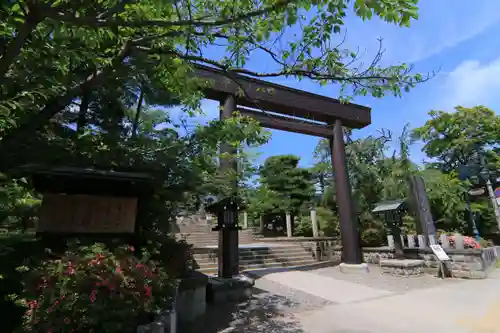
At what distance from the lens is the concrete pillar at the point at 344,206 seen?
34.2 feet

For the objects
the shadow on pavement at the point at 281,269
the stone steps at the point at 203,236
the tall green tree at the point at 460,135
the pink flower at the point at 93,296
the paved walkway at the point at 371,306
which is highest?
the tall green tree at the point at 460,135

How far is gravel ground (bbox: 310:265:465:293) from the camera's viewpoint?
7.68 metres

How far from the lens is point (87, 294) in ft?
9.09

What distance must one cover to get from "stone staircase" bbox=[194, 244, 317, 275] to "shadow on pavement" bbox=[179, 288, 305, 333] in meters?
3.60

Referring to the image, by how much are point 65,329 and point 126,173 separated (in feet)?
6.18

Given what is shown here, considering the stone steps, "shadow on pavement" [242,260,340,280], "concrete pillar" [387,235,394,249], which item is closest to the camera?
"shadow on pavement" [242,260,340,280]

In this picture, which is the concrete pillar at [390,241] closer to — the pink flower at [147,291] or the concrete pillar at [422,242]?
the concrete pillar at [422,242]

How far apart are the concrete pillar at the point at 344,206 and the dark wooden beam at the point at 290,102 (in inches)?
23.7

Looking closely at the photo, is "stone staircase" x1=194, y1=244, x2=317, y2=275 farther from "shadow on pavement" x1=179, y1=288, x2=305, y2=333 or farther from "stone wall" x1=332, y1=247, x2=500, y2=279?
"stone wall" x1=332, y1=247, x2=500, y2=279

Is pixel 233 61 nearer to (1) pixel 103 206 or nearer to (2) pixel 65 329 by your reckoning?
(1) pixel 103 206

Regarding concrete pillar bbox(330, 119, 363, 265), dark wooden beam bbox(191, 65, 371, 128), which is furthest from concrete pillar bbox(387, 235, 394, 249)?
dark wooden beam bbox(191, 65, 371, 128)

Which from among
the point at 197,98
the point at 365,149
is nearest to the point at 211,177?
the point at 197,98

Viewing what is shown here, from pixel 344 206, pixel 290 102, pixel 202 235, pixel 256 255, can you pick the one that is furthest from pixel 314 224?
pixel 290 102

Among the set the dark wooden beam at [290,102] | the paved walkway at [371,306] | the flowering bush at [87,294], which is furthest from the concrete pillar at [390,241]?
the flowering bush at [87,294]
